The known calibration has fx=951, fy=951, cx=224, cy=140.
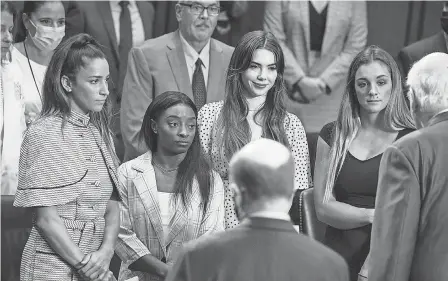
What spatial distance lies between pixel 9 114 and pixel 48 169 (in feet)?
5.90

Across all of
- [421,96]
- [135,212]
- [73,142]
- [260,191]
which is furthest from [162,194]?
[260,191]

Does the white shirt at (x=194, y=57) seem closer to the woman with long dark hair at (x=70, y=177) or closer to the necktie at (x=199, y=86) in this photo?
the necktie at (x=199, y=86)

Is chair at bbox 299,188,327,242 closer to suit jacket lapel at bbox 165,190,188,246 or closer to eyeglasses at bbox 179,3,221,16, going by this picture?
suit jacket lapel at bbox 165,190,188,246

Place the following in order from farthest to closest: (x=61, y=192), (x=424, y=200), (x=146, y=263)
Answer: (x=146, y=263) < (x=61, y=192) < (x=424, y=200)

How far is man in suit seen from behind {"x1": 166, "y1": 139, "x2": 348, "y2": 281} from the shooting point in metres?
2.42

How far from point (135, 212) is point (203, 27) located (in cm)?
181

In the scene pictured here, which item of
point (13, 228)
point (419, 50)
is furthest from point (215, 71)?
point (13, 228)

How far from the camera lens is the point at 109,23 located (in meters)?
5.84

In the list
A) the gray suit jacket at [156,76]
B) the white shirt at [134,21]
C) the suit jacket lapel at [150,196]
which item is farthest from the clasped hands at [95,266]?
the white shirt at [134,21]

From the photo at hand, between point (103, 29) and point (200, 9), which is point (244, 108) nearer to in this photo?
point (200, 9)

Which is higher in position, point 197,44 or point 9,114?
point 197,44

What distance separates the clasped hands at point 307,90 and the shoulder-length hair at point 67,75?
7.49 feet

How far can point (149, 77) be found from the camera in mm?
5465

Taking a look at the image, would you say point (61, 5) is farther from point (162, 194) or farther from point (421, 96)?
point (421, 96)
